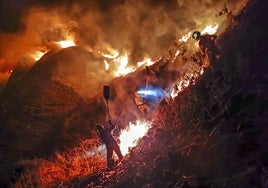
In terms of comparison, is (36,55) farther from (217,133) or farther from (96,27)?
(217,133)

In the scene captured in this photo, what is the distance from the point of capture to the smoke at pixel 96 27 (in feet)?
85.9

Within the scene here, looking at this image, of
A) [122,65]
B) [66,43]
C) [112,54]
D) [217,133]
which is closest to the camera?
[217,133]

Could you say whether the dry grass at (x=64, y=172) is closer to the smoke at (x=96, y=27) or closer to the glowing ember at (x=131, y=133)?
the glowing ember at (x=131, y=133)

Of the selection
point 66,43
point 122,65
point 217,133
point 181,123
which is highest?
point 66,43

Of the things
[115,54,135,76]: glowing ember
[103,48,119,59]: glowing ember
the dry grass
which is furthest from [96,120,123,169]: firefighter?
[103,48,119,59]: glowing ember

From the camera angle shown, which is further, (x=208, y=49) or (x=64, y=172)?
(x=64, y=172)

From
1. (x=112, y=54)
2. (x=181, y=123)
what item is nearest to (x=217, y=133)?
(x=181, y=123)

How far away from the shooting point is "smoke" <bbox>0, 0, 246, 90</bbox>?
85.9ft

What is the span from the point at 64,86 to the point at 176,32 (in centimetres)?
823

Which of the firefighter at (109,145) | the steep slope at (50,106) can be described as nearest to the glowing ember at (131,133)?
the firefighter at (109,145)

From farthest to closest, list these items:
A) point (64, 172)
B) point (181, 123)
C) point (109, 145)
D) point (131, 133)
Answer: point (131, 133), point (64, 172), point (109, 145), point (181, 123)

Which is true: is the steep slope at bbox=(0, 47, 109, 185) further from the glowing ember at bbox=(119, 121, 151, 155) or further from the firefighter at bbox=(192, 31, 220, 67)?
the firefighter at bbox=(192, 31, 220, 67)

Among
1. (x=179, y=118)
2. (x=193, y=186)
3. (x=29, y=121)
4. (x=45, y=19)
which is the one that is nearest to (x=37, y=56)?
(x=45, y=19)

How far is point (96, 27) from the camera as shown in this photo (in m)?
28.6
